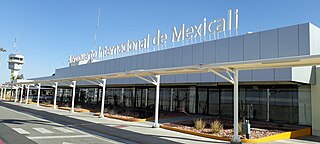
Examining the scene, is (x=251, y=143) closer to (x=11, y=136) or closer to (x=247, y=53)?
(x=247, y=53)

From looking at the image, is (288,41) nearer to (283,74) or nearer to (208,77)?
(283,74)

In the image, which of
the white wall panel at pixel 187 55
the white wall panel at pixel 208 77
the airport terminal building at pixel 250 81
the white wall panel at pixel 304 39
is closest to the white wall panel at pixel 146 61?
the airport terminal building at pixel 250 81

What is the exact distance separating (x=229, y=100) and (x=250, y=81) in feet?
14.5

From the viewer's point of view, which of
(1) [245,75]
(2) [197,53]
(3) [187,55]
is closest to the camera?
(1) [245,75]

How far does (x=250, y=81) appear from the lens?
1814 cm

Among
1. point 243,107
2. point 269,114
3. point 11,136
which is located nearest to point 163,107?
point 243,107

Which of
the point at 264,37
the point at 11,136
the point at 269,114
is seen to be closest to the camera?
the point at 11,136

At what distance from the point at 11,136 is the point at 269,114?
1578cm

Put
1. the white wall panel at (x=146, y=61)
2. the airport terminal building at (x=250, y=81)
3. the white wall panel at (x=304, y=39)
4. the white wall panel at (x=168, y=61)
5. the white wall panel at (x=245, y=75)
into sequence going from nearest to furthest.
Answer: the white wall panel at (x=304, y=39) → the airport terminal building at (x=250, y=81) → the white wall panel at (x=245, y=75) → the white wall panel at (x=168, y=61) → the white wall panel at (x=146, y=61)

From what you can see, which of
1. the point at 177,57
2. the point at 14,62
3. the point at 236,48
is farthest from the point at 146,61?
the point at 14,62

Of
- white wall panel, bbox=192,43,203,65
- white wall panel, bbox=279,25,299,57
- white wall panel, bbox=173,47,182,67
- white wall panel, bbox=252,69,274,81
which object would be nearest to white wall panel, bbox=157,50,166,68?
white wall panel, bbox=173,47,182,67

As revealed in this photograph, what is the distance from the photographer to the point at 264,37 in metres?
17.6

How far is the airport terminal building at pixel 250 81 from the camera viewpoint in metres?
16.0

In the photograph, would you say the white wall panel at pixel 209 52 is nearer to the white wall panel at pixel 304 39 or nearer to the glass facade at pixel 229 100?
the glass facade at pixel 229 100
